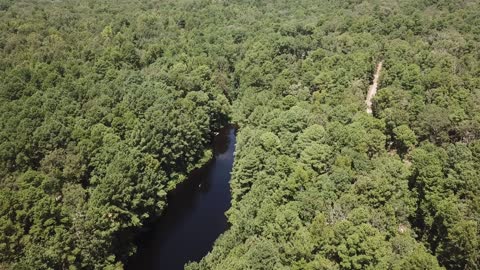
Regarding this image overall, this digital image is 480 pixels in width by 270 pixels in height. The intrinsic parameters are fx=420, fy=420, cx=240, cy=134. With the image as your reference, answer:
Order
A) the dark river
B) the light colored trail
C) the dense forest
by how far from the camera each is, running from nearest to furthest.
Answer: the dense forest → the dark river → the light colored trail

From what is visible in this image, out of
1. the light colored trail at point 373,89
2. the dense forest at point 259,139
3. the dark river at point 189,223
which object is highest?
the dense forest at point 259,139

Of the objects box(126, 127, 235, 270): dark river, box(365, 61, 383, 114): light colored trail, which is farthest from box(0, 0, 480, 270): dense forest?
box(126, 127, 235, 270): dark river

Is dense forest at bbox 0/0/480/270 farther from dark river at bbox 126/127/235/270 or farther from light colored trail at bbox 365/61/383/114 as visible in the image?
dark river at bbox 126/127/235/270

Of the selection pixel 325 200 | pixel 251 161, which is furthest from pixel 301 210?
pixel 251 161

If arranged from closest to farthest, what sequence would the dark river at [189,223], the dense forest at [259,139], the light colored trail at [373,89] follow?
the dense forest at [259,139] < the dark river at [189,223] < the light colored trail at [373,89]

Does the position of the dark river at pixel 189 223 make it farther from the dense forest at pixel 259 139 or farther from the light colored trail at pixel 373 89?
the light colored trail at pixel 373 89

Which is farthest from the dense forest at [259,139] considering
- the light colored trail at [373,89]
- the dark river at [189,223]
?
the dark river at [189,223]
